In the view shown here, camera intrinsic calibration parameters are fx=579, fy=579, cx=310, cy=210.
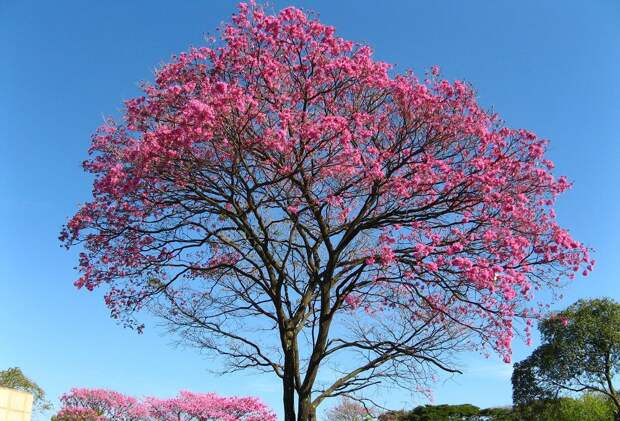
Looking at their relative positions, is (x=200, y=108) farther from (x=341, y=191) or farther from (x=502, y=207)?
(x=502, y=207)

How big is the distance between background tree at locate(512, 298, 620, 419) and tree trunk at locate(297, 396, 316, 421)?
47.1 ft

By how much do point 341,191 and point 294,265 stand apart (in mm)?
2186

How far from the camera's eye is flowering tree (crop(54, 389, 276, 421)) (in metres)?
25.0

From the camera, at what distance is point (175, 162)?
9000mm

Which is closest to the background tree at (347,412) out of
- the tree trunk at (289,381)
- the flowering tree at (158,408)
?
the flowering tree at (158,408)

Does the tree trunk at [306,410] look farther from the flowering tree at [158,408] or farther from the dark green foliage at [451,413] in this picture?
the dark green foliage at [451,413]

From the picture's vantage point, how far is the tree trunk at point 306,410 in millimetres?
9594

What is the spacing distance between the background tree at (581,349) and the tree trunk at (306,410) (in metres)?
14.4

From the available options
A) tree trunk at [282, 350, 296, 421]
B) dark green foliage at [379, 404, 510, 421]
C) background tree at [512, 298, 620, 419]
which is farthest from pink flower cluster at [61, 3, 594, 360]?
dark green foliage at [379, 404, 510, 421]

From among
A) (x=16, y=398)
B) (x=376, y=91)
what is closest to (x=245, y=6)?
(x=376, y=91)

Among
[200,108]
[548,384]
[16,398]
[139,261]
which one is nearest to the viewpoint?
Answer: [200,108]

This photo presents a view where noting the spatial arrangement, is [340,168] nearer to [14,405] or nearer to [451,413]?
[14,405]

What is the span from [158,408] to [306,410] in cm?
1962

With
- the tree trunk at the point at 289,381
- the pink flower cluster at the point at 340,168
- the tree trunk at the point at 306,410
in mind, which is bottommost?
the tree trunk at the point at 306,410
